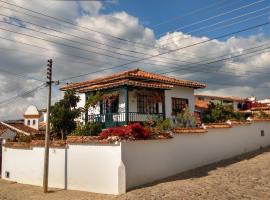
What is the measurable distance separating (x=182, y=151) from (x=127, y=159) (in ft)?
12.1

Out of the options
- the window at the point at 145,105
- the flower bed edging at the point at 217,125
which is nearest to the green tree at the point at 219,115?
the window at the point at 145,105

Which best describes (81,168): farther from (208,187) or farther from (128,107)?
(128,107)

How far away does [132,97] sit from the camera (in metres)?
22.5

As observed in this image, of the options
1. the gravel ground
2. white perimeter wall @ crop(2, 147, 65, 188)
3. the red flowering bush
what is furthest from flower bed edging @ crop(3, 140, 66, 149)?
the red flowering bush

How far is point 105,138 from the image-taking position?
14.6m

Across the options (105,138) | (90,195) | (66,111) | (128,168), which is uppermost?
(66,111)

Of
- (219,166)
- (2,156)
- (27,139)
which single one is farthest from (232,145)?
(2,156)

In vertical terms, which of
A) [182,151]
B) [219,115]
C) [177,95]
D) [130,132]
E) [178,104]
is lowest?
[182,151]

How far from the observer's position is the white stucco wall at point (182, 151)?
46.3 feet

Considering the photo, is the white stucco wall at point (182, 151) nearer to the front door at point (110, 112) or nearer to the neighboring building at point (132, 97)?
the neighboring building at point (132, 97)

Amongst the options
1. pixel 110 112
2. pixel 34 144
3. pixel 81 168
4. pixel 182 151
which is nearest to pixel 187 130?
pixel 182 151

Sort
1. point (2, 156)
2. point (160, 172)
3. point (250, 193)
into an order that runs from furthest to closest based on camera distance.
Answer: point (2, 156), point (160, 172), point (250, 193)

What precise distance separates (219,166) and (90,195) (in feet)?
22.6

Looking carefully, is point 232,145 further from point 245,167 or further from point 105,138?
point 105,138
